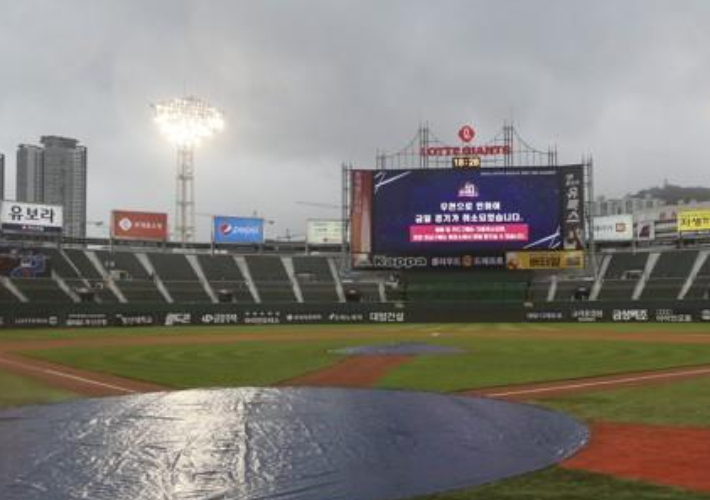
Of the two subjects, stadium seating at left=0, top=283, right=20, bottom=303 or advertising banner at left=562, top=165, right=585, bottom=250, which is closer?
advertising banner at left=562, top=165, right=585, bottom=250

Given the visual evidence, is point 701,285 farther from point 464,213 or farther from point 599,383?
point 599,383

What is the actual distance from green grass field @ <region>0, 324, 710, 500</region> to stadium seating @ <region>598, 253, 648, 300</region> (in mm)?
27178

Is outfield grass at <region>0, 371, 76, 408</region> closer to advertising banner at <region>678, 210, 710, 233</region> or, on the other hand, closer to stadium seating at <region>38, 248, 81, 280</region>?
stadium seating at <region>38, 248, 81, 280</region>

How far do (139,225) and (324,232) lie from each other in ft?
72.2

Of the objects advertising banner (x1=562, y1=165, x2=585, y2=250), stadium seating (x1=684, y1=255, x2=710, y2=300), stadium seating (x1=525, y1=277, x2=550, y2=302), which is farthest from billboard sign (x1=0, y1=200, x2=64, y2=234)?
stadium seating (x1=684, y1=255, x2=710, y2=300)

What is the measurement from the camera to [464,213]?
54531 millimetres

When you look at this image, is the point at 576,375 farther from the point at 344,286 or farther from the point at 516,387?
the point at 344,286

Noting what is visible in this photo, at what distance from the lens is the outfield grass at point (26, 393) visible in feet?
51.9

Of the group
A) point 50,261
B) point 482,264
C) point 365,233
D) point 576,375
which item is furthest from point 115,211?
point 576,375

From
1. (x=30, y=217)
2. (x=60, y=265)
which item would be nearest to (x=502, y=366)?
(x=60, y=265)

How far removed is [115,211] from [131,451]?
73.3 m

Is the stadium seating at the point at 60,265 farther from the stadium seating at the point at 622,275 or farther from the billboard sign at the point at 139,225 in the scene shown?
the stadium seating at the point at 622,275

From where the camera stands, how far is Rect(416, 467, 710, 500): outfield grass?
303 inches

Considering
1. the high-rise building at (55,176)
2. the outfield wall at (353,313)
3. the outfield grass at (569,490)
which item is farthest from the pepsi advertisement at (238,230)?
the outfield grass at (569,490)
